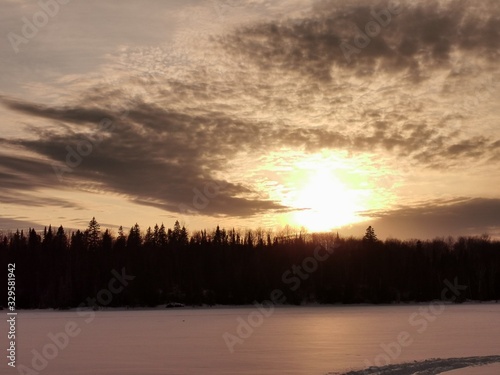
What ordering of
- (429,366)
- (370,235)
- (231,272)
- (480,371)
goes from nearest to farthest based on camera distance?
(480,371), (429,366), (231,272), (370,235)

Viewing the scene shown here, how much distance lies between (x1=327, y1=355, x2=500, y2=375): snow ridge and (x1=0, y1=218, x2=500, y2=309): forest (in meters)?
98.0

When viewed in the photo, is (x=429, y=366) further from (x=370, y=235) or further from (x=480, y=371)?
(x=370, y=235)

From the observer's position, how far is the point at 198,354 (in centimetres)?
3231

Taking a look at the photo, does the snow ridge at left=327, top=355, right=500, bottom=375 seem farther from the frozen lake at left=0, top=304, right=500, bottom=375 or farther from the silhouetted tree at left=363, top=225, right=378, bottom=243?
the silhouetted tree at left=363, top=225, right=378, bottom=243

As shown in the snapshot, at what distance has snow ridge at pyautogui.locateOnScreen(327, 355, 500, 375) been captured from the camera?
25.3 metres

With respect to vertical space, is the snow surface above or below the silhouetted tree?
below

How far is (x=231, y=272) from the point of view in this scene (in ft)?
449

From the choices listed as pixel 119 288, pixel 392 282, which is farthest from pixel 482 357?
pixel 392 282

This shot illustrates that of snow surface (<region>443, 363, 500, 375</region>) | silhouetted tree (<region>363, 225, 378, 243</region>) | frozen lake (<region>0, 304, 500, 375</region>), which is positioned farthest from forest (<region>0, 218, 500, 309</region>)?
snow surface (<region>443, 363, 500, 375</region>)

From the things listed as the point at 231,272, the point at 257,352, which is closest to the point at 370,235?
the point at 231,272

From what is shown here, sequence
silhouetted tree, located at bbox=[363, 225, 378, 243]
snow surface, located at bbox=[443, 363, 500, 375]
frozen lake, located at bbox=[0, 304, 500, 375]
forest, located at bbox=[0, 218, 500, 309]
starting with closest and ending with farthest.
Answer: snow surface, located at bbox=[443, 363, 500, 375] < frozen lake, located at bbox=[0, 304, 500, 375] < forest, located at bbox=[0, 218, 500, 309] < silhouetted tree, located at bbox=[363, 225, 378, 243]

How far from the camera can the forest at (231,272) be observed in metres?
125

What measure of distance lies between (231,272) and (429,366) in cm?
11100

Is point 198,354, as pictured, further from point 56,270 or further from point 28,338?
point 56,270
